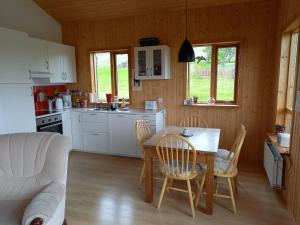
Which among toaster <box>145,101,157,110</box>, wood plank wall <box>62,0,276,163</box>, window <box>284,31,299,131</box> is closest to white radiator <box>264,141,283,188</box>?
window <box>284,31,299,131</box>

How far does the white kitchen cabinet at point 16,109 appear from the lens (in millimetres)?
2979

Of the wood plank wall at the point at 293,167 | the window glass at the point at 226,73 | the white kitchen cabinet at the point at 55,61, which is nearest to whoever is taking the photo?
the wood plank wall at the point at 293,167

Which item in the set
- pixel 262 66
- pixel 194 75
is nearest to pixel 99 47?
pixel 194 75

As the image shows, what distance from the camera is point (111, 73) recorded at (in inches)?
179

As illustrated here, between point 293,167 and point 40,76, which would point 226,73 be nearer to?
point 293,167

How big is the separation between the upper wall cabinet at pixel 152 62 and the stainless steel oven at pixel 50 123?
1.71 meters

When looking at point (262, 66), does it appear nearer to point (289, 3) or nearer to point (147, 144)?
point (289, 3)

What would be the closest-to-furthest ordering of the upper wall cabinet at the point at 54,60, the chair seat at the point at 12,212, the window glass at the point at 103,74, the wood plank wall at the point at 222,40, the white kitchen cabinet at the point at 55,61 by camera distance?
the chair seat at the point at 12,212
the wood plank wall at the point at 222,40
the upper wall cabinet at the point at 54,60
the white kitchen cabinet at the point at 55,61
the window glass at the point at 103,74

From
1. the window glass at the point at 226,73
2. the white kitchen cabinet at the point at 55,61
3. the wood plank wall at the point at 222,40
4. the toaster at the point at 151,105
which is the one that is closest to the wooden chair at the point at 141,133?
the toaster at the point at 151,105

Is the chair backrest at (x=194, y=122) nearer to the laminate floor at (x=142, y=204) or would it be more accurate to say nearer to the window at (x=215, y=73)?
the window at (x=215, y=73)

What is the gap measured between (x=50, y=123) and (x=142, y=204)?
230 cm

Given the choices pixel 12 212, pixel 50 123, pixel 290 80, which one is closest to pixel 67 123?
pixel 50 123

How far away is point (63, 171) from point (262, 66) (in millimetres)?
3267

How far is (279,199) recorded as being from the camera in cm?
264
